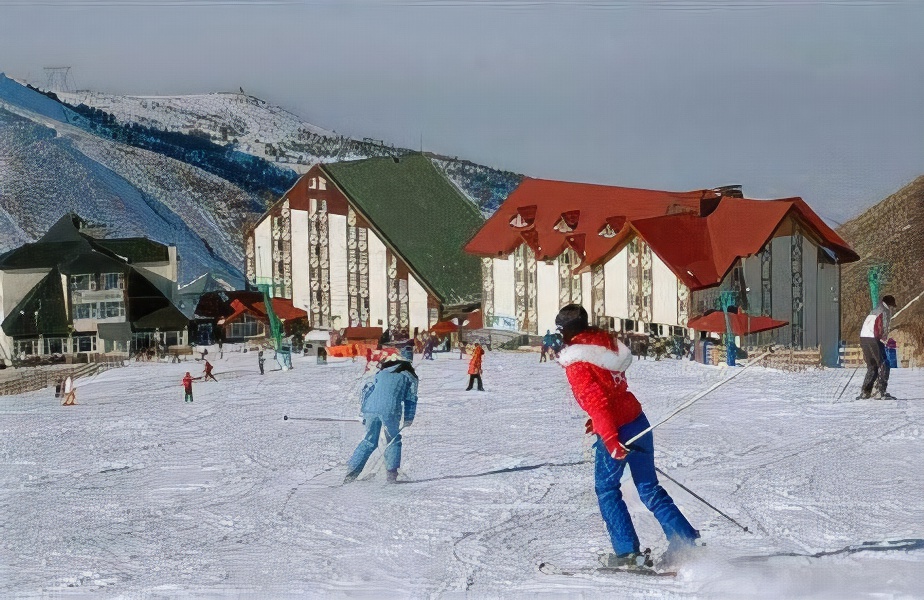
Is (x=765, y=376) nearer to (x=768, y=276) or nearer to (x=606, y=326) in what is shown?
(x=768, y=276)

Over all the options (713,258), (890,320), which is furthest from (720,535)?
(890,320)

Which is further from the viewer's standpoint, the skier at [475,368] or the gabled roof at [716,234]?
the skier at [475,368]

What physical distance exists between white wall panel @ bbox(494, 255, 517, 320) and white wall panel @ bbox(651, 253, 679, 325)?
0.66 m

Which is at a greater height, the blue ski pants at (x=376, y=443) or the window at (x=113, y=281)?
the window at (x=113, y=281)

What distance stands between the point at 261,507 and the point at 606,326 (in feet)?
5.46

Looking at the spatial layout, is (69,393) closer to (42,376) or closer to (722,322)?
(42,376)

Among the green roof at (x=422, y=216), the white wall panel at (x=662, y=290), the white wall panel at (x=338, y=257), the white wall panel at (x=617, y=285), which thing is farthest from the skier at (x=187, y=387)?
the white wall panel at (x=662, y=290)

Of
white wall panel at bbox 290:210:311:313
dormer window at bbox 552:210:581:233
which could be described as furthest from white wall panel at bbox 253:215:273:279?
dormer window at bbox 552:210:581:233

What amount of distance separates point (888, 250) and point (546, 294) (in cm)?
191

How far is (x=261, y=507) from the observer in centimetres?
505

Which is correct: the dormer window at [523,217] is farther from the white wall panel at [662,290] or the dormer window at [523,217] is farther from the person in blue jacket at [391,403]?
the person in blue jacket at [391,403]

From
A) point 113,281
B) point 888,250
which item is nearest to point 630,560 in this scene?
point 888,250

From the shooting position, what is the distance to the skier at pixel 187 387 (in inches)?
245

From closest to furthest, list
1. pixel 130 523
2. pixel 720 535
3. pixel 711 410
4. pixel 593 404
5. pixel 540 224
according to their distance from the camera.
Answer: pixel 593 404 → pixel 720 535 → pixel 130 523 → pixel 540 224 → pixel 711 410
